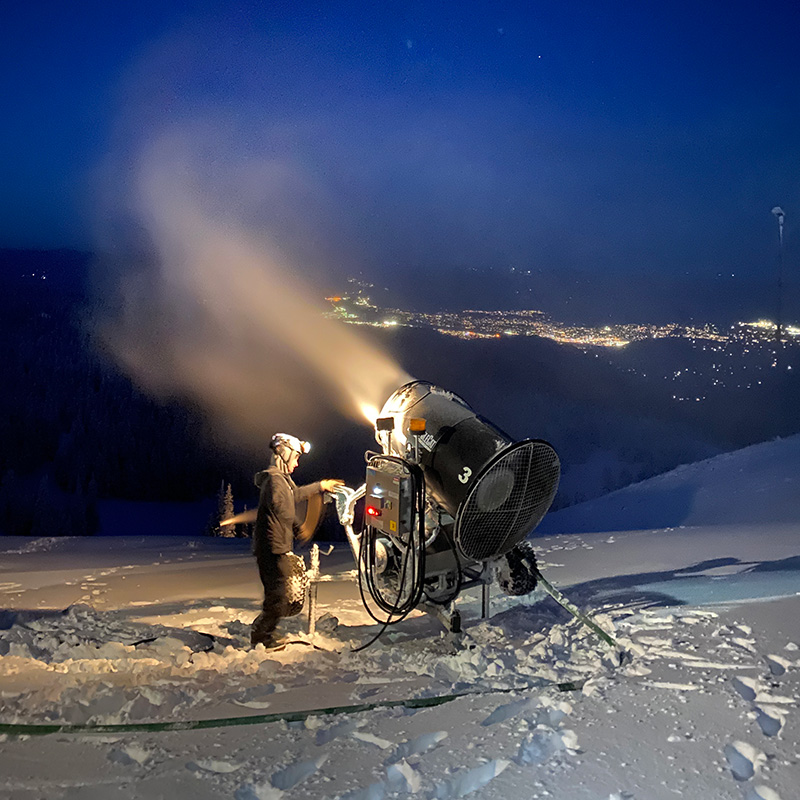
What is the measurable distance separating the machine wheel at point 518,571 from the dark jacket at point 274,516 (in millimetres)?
1841

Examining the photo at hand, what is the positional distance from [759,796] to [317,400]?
94637mm

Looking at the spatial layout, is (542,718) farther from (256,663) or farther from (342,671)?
(256,663)

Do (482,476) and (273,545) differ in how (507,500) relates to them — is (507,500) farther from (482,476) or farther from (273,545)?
(273,545)

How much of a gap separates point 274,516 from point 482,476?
2.10 meters

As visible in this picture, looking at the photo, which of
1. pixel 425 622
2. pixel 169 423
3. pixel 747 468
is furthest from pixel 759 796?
pixel 169 423

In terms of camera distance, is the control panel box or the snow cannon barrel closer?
the snow cannon barrel

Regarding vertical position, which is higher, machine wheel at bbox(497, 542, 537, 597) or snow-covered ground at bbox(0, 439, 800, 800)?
machine wheel at bbox(497, 542, 537, 597)

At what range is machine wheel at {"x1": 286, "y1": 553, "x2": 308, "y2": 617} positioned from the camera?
21.5 ft

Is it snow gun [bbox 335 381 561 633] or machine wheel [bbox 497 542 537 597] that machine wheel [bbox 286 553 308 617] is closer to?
snow gun [bbox 335 381 561 633]

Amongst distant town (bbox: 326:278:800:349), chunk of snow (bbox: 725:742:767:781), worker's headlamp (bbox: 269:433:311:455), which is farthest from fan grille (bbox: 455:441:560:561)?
distant town (bbox: 326:278:800:349)

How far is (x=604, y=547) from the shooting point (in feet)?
34.2

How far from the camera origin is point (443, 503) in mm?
5902

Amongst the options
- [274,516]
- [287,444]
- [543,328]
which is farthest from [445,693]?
[543,328]

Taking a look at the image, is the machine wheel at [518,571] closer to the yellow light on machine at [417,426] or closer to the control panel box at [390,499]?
the control panel box at [390,499]
